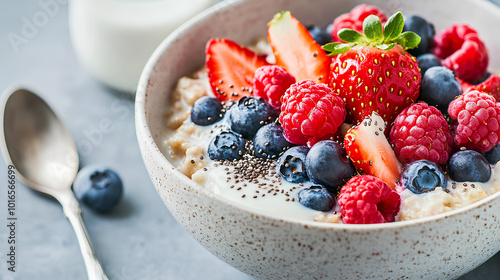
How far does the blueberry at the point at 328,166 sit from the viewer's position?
123 centimetres

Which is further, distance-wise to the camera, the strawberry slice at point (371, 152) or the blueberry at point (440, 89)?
the blueberry at point (440, 89)

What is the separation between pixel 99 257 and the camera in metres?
Answer: 1.59

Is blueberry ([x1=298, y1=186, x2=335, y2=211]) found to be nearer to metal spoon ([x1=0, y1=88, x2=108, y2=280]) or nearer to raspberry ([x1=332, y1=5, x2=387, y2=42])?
raspberry ([x1=332, y1=5, x2=387, y2=42])

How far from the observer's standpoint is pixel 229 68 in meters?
1.58

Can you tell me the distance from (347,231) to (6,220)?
3.68 feet

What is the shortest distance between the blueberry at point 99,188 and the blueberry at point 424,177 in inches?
35.4

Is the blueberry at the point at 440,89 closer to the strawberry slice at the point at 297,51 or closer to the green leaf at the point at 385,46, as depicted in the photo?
the green leaf at the point at 385,46

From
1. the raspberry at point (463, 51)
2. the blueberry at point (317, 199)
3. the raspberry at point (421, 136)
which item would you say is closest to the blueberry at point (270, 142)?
the blueberry at point (317, 199)

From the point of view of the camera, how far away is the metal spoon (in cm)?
173

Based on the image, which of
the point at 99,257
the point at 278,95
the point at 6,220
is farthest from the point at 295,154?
the point at 6,220

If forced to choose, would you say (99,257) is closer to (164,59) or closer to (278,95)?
(164,59)

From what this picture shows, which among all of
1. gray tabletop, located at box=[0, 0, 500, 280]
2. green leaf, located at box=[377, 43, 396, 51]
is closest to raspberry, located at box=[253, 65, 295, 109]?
green leaf, located at box=[377, 43, 396, 51]

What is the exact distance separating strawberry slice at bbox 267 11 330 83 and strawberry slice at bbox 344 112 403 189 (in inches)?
9.9

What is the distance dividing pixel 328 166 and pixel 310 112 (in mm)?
135
